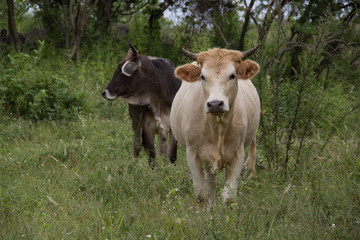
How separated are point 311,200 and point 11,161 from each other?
389 centimetres

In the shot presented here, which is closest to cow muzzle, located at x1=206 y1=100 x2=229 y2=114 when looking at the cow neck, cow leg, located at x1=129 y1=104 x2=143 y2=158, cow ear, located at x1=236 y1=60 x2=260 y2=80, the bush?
the cow neck

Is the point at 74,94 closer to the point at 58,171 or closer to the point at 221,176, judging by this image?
the point at 58,171

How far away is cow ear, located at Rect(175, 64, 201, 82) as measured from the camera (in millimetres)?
4477

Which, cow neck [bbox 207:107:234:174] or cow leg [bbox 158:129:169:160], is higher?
cow neck [bbox 207:107:234:174]

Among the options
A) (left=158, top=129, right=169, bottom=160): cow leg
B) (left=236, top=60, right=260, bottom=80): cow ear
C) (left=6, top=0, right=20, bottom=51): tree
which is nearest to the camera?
(left=236, top=60, right=260, bottom=80): cow ear

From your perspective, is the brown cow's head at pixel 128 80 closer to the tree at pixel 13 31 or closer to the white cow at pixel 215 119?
the white cow at pixel 215 119

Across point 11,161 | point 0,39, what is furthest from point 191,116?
point 0,39

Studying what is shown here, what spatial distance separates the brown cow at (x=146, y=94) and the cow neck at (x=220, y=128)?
218cm

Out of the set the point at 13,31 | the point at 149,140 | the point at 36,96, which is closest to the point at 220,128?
the point at 149,140

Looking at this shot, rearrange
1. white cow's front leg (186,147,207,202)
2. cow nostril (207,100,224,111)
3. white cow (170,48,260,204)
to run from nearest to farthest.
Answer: cow nostril (207,100,224,111)
white cow (170,48,260,204)
white cow's front leg (186,147,207,202)

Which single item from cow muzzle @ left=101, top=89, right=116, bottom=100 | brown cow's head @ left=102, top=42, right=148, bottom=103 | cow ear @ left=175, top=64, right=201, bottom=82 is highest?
cow ear @ left=175, top=64, right=201, bottom=82

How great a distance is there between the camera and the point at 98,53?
13250 mm

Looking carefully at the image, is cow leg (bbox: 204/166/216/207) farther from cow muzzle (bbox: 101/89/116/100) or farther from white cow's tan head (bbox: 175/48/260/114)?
cow muzzle (bbox: 101/89/116/100)

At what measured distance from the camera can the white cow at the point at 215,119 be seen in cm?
426
